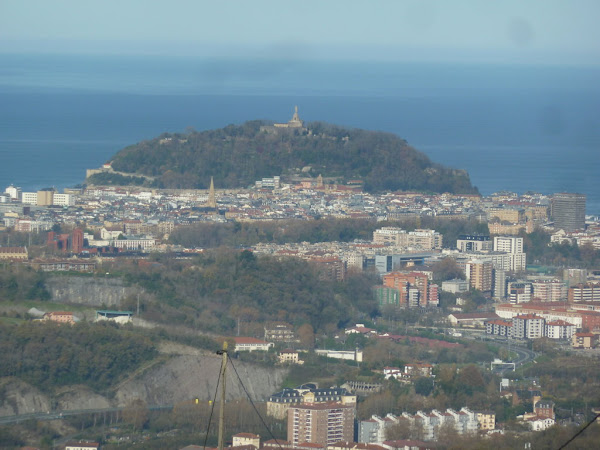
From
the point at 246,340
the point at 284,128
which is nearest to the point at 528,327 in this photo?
the point at 246,340

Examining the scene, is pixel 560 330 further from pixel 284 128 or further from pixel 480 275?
pixel 284 128

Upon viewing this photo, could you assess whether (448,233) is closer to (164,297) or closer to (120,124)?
(164,297)

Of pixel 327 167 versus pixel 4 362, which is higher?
pixel 327 167

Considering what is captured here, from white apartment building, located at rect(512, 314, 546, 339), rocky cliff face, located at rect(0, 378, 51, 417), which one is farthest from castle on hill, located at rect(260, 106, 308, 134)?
rocky cliff face, located at rect(0, 378, 51, 417)

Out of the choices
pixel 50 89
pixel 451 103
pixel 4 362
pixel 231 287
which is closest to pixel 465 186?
pixel 231 287

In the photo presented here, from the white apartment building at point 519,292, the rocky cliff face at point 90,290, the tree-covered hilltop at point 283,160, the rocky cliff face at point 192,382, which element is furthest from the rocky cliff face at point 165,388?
the tree-covered hilltop at point 283,160
